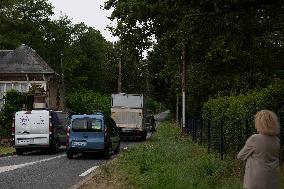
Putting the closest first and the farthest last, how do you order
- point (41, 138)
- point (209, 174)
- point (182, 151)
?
point (209, 174) < point (182, 151) < point (41, 138)

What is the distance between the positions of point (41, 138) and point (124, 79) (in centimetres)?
5377

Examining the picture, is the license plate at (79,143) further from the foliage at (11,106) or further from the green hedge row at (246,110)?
the foliage at (11,106)

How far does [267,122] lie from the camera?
6.91 meters

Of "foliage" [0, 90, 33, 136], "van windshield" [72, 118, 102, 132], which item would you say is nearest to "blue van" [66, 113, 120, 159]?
"van windshield" [72, 118, 102, 132]

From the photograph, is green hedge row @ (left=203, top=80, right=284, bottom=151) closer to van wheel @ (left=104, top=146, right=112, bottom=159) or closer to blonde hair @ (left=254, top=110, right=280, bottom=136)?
van wheel @ (left=104, top=146, right=112, bottom=159)

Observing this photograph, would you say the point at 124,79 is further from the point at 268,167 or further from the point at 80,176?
the point at 268,167

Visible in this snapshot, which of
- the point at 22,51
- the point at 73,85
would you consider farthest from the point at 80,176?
the point at 73,85

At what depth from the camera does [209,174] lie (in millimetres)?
13656

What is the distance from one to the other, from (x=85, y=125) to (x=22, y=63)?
110 ft

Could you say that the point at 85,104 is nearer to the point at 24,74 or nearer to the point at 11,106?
the point at 24,74

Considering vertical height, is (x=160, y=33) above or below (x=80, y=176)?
above

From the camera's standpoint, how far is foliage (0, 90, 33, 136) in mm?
34875

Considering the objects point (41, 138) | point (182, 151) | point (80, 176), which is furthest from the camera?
point (41, 138)

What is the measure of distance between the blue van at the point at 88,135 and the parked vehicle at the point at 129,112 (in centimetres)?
1564
